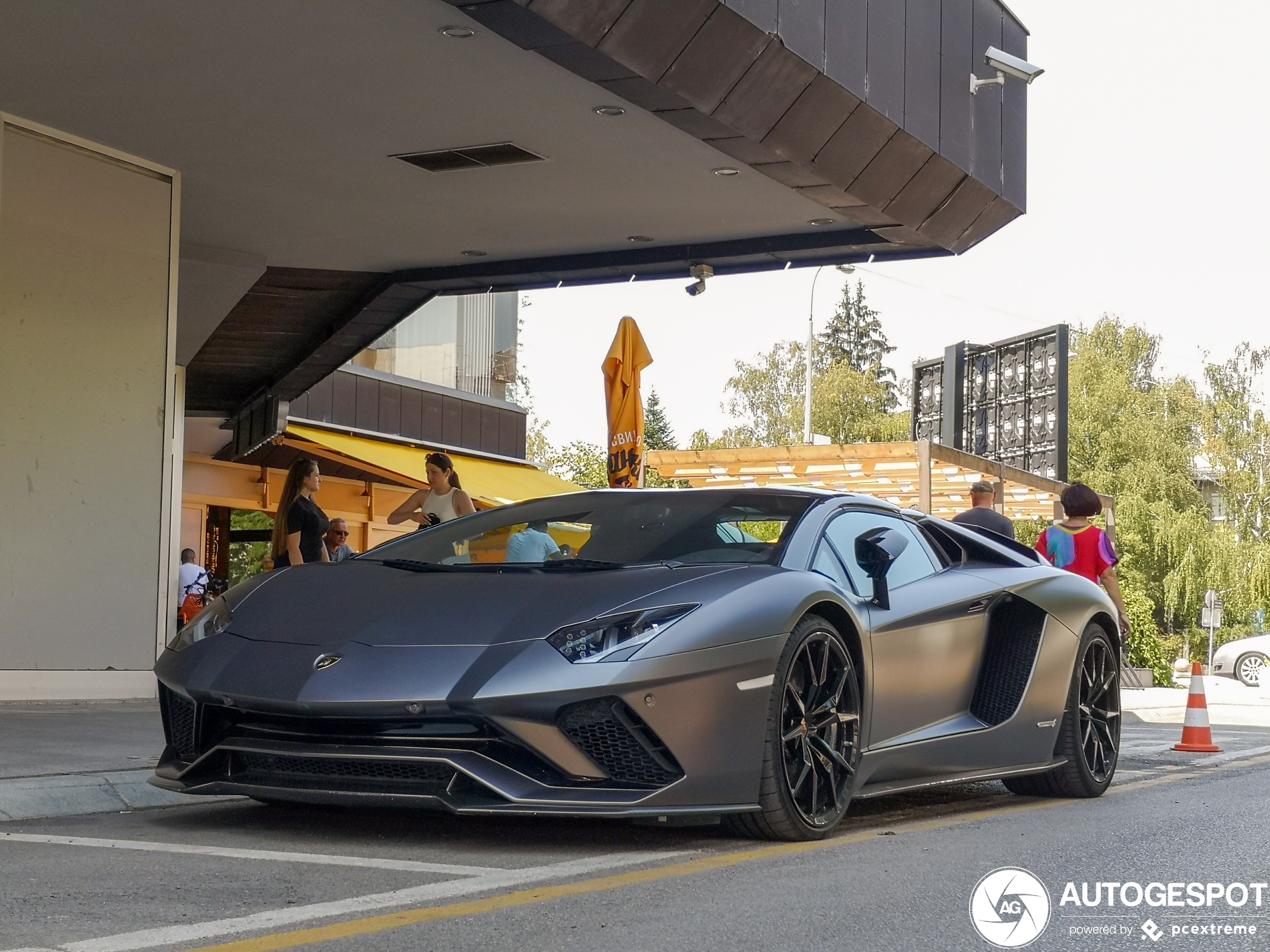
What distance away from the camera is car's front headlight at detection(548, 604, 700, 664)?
4312 mm

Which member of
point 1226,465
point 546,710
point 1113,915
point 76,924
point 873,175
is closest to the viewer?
point 76,924

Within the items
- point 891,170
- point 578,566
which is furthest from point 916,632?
point 891,170

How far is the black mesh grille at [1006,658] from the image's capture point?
5957 mm

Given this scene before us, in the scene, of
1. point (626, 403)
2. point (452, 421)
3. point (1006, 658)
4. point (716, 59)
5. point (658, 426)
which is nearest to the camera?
point (1006, 658)

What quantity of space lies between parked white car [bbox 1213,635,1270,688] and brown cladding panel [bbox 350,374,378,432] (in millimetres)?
15241

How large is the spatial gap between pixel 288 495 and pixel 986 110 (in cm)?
614

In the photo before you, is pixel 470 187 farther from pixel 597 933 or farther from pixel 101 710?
pixel 597 933

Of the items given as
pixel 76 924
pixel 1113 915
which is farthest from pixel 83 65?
pixel 1113 915

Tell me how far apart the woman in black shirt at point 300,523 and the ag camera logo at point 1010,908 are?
252 inches

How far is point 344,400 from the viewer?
21281 mm

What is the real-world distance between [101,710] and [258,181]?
186 inches

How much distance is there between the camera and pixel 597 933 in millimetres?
3332

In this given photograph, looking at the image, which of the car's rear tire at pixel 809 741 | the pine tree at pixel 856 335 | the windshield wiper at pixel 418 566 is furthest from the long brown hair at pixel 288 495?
the pine tree at pixel 856 335

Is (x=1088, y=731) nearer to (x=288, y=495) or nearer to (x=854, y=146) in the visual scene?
(x=854, y=146)
